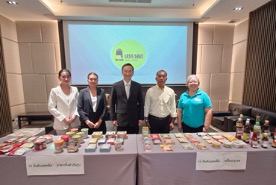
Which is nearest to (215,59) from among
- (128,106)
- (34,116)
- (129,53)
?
(129,53)

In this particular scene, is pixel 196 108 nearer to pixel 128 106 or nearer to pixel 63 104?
pixel 128 106

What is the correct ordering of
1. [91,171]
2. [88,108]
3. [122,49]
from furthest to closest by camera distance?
[122,49], [88,108], [91,171]

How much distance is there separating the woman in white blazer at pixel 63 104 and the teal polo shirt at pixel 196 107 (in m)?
1.38

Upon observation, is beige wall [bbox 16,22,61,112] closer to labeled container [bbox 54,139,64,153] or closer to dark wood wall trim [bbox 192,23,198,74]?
labeled container [bbox 54,139,64,153]

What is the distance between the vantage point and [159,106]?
198 centimetres

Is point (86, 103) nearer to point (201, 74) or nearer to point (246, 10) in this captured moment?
point (201, 74)

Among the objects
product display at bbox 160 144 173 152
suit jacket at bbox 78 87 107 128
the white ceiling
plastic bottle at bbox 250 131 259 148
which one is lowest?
product display at bbox 160 144 173 152

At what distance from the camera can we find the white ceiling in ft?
10.4

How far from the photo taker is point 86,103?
1906 mm

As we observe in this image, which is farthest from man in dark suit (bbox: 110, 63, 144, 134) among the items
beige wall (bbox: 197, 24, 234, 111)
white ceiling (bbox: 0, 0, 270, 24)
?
beige wall (bbox: 197, 24, 234, 111)

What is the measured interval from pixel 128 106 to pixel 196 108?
832mm

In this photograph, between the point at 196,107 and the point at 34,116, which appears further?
the point at 34,116

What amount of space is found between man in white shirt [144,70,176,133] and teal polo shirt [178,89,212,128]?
272mm

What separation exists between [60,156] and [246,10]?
4351mm
